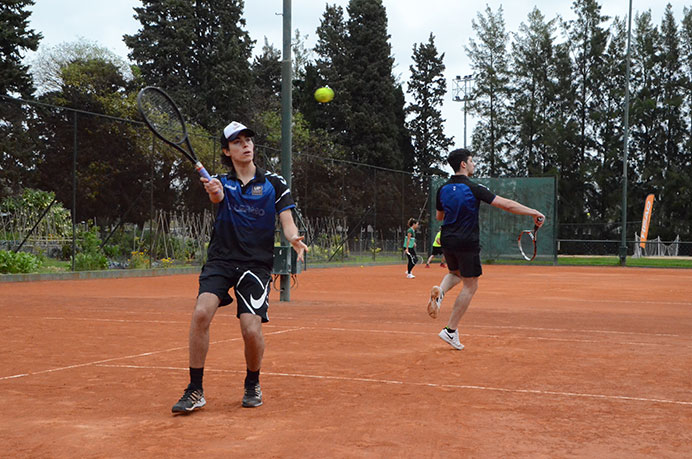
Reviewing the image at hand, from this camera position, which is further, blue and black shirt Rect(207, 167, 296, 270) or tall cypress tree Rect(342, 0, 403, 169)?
tall cypress tree Rect(342, 0, 403, 169)

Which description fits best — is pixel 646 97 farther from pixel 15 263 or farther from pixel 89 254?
pixel 15 263

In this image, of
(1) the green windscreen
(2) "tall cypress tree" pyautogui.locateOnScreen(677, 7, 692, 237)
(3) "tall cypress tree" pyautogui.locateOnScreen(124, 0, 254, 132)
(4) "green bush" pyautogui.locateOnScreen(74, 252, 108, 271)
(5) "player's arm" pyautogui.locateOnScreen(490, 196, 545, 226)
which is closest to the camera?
(5) "player's arm" pyautogui.locateOnScreen(490, 196, 545, 226)

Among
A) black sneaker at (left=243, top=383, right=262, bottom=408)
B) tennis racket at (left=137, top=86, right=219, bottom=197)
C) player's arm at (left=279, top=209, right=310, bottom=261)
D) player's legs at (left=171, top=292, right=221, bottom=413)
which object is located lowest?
black sneaker at (left=243, top=383, right=262, bottom=408)

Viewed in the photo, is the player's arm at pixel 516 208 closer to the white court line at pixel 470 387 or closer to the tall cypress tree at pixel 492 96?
the white court line at pixel 470 387

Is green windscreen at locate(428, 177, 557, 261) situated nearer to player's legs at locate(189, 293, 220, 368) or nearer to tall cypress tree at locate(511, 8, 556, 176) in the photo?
tall cypress tree at locate(511, 8, 556, 176)

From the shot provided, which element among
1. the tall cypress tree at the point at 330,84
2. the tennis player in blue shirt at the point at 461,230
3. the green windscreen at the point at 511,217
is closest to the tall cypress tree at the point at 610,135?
the tall cypress tree at the point at 330,84

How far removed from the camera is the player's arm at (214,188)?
4773 millimetres

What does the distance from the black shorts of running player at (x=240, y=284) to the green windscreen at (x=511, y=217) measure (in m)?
29.0

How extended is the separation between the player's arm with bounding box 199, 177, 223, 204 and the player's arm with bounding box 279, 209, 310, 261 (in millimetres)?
441

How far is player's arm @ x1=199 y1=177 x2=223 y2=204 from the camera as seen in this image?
15.7 feet

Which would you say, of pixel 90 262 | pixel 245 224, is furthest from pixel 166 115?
pixel 90 262

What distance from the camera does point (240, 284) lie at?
4922mm

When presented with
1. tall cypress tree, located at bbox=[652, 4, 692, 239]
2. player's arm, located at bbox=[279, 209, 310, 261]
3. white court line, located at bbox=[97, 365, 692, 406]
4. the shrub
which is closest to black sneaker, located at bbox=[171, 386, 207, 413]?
player's arm, located at bbox=[279, 209, 310, 261]

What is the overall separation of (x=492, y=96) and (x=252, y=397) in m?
53.5
